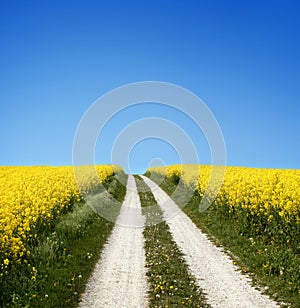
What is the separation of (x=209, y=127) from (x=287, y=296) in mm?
13951

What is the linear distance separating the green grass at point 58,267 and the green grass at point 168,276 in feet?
6.60

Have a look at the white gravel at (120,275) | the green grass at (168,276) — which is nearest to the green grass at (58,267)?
the white gravel at (120,275)

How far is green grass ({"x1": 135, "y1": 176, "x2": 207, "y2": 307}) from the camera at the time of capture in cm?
1083

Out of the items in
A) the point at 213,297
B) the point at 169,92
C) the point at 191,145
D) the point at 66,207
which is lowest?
the point at 213,297

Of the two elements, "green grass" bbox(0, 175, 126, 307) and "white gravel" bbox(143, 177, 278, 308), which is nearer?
"green grass" bbox(0, 175, 126, 307)

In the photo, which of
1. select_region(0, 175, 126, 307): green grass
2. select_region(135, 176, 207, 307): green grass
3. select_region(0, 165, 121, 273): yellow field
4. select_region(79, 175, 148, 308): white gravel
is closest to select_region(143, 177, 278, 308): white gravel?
select_region(135, 176, 207, 307): green grass

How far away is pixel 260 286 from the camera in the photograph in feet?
39.0

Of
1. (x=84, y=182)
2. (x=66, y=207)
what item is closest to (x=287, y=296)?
(x=66, y=207)

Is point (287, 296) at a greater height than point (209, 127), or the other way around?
point (209, 127)

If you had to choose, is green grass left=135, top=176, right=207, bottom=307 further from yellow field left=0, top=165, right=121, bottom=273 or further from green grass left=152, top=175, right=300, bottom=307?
yellow field left=0, top=165, right=121, bottom=273

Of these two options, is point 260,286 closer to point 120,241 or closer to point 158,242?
point 158,242

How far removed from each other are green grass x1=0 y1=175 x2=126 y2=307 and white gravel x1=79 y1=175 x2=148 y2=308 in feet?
1.02

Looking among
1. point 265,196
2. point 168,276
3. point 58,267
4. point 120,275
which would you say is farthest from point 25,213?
point 265,196

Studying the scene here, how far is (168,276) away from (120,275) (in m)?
1.57
